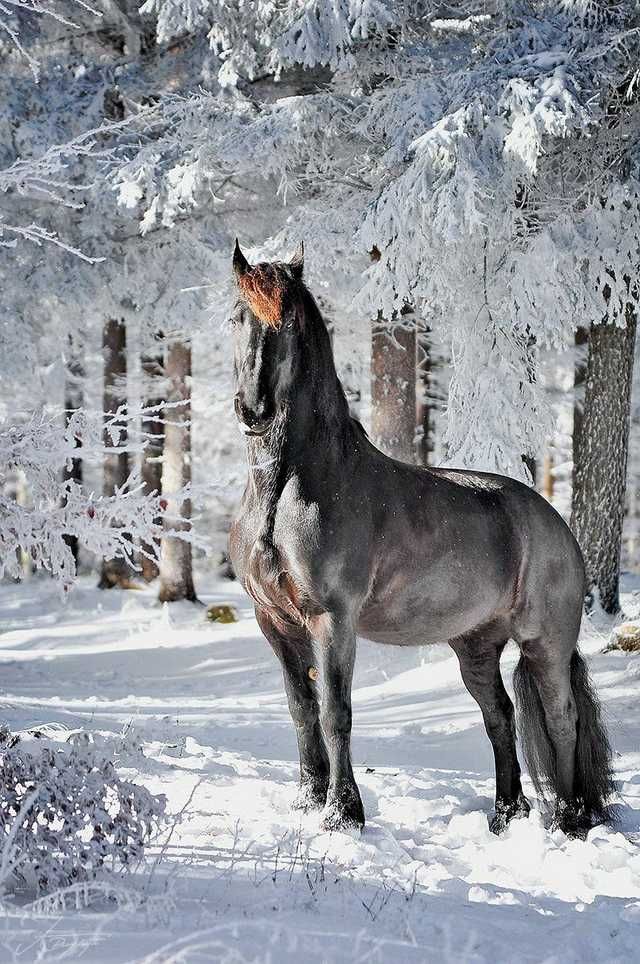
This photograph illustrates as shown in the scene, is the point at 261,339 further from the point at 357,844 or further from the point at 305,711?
the point at 357,844

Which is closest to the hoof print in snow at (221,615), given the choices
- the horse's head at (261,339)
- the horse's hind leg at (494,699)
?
the horse's hind leg at (494,699)

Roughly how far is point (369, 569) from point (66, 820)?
2.02 m

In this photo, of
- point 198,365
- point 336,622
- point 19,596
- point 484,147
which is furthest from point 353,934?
point 198,365

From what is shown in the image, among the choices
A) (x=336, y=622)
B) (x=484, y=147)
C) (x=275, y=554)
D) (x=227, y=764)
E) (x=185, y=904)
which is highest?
(x=484, y=147)

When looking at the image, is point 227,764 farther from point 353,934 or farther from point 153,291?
point 153,291

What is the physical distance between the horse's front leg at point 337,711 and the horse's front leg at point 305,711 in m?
0.36

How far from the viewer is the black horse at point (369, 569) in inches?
194

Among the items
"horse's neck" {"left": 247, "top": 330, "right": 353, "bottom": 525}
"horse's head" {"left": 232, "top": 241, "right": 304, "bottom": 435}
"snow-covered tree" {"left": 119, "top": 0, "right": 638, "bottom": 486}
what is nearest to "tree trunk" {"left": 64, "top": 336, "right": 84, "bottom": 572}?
"snow-covered tree" {"left": 119, "top": 0, "right": 638, "bottom": 486}

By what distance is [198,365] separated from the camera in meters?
23.3

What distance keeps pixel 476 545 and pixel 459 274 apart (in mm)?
5842

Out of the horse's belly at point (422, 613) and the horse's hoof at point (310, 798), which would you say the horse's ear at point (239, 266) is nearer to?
the horse's belly at point (422, 613)

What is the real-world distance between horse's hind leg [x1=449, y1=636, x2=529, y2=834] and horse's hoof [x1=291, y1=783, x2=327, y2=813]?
3.89 ft

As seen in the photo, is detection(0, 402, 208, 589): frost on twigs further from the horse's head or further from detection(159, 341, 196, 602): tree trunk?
detection(159, 341, 196, 602): tree trunk

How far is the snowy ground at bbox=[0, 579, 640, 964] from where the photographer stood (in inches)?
128
